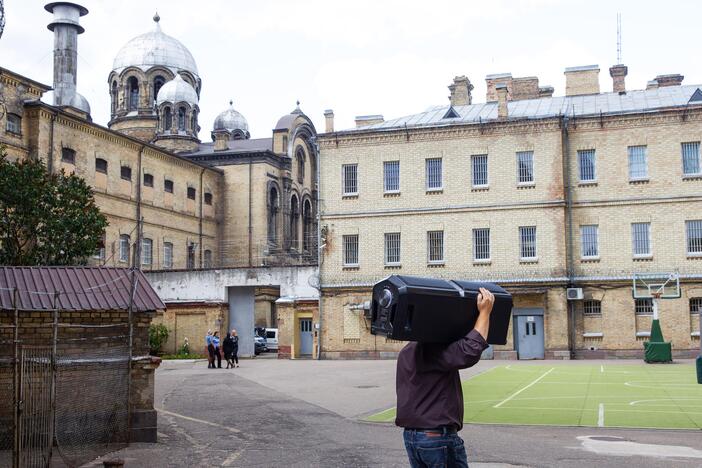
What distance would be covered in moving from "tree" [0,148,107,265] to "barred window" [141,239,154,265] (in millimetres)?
26327

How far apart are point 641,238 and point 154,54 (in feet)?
174

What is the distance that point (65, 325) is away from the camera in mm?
13758

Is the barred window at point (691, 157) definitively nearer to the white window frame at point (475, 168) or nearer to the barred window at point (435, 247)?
the white window frame at point (475, 168)

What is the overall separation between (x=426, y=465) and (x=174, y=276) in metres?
47.2

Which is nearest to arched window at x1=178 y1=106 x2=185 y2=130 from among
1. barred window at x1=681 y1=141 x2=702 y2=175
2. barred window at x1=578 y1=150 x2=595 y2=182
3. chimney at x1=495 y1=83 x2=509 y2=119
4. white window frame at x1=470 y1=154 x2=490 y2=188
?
chimney at x1=495 y1=83 x2=509 y2=119

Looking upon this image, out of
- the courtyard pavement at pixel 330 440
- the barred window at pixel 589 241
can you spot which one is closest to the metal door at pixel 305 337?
the barred window at pixel 589 241

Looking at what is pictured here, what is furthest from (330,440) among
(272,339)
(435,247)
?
(272,339)

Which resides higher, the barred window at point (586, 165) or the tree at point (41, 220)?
the barred window at point (586, 165)

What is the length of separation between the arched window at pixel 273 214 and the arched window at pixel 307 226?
20.7ft

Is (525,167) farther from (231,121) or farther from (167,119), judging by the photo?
(231,121)

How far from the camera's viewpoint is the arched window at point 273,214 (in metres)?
73.6

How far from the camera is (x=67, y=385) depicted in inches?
541

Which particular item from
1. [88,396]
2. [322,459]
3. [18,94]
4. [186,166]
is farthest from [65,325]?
[186,166]

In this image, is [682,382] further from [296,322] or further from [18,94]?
[18,94]
